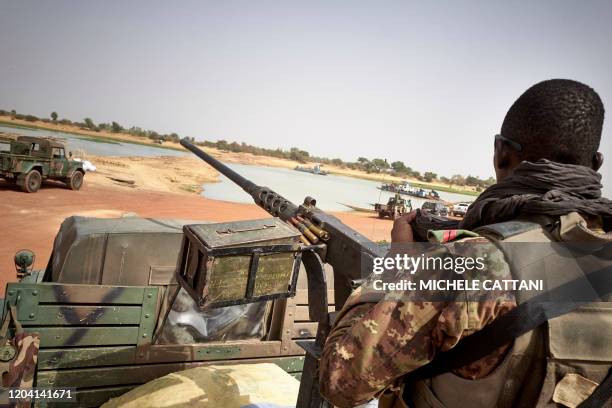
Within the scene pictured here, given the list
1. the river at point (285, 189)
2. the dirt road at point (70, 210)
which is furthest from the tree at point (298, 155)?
the dirt road at point (70, 210)

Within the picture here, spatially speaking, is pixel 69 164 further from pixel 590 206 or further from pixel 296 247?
pixel 590 206

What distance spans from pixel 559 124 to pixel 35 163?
60.0ft

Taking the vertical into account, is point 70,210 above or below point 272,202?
below

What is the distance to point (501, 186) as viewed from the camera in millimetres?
1500

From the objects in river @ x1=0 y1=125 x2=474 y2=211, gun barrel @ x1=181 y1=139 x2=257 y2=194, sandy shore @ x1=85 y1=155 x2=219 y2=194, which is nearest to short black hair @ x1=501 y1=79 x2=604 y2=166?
gun barrel @ x1=181 y1=139 x2=257 y2=194

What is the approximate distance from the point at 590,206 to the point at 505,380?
24.4 inches

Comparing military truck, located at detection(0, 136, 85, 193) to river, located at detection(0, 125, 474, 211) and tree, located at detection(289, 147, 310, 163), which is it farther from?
tree, located at detection(289, 147, 310, 163)

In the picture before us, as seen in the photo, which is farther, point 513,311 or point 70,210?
point 70,210

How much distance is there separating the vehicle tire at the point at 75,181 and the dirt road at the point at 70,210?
0.28 m

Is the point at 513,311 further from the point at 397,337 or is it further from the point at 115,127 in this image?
the point at 115,127

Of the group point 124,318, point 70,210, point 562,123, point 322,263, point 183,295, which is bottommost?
point 70,210

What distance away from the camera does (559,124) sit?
4.75 feet

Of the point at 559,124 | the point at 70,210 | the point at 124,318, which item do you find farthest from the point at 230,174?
the point at 70,210

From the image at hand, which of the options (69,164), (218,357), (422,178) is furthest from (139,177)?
(422,178)
